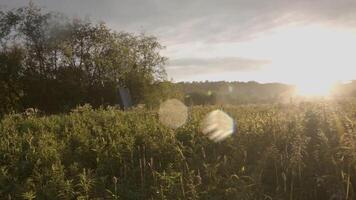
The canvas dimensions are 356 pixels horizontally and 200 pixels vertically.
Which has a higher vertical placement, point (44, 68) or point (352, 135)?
point (44, 68)

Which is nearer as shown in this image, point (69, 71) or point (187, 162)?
point (187, 162)

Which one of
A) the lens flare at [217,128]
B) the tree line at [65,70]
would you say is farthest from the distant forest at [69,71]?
the lens flare at [217,128]

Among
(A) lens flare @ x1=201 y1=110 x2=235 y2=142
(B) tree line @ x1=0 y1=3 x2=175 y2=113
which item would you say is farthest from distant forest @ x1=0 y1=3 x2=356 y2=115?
(A) lens flare @ x1=201 y1=110 x2=235 y2=142

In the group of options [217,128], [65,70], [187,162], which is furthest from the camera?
[65,70]

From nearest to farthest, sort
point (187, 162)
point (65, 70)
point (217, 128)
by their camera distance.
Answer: point (187, 162), point (217, 128), point (65, 70)

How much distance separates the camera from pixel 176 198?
8.30 m

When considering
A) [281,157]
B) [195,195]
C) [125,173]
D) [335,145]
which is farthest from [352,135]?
[125,173]

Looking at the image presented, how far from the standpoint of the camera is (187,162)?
10.3m

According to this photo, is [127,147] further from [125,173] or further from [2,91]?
[2,91]

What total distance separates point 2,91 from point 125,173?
104ft

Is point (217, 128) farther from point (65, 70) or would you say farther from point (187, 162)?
point (65, 70)

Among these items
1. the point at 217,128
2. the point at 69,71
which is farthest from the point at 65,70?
the point at 217,128

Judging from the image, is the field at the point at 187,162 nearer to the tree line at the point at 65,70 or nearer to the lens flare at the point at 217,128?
the lens flare at the point at 217,128

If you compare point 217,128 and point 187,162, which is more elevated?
point 217,128
